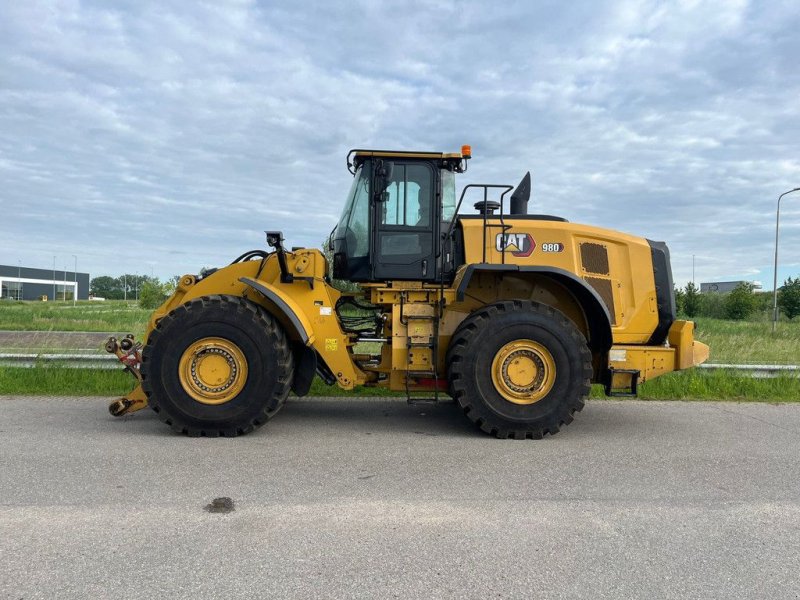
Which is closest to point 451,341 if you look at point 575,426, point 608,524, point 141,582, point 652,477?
point 575,426

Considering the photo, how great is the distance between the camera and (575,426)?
19.9 feet

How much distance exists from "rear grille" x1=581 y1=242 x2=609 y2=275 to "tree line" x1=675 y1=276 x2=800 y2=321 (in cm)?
3400

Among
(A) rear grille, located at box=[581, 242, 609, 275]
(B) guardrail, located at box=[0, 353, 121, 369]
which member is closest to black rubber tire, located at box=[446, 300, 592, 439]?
(A) rear grille, located at box=[581, 242, 609, 275]

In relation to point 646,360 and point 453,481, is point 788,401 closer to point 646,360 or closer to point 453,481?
point 646,360

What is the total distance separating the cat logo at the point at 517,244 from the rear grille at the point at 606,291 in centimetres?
68

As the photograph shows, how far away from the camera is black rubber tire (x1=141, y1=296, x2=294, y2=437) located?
5.42 meters

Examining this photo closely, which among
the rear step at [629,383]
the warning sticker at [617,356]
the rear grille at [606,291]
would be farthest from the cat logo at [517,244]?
the rear step at [629,383]

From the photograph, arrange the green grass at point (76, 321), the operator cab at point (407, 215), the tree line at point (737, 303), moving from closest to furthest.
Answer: the operator cab at point (407, 215) → the green grass at point (76, 321) → the tree line at point (737, 303)

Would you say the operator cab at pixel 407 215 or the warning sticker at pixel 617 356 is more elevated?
the operator cab at pixel 407 215

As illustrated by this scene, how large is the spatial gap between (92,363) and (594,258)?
6548mm

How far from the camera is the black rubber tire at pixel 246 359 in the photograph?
542 centimetres

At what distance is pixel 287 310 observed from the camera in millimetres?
5504

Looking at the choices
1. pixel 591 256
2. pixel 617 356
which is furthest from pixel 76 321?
pixel 617 356

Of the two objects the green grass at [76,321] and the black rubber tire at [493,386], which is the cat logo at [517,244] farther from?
the green grass at [76,321]
